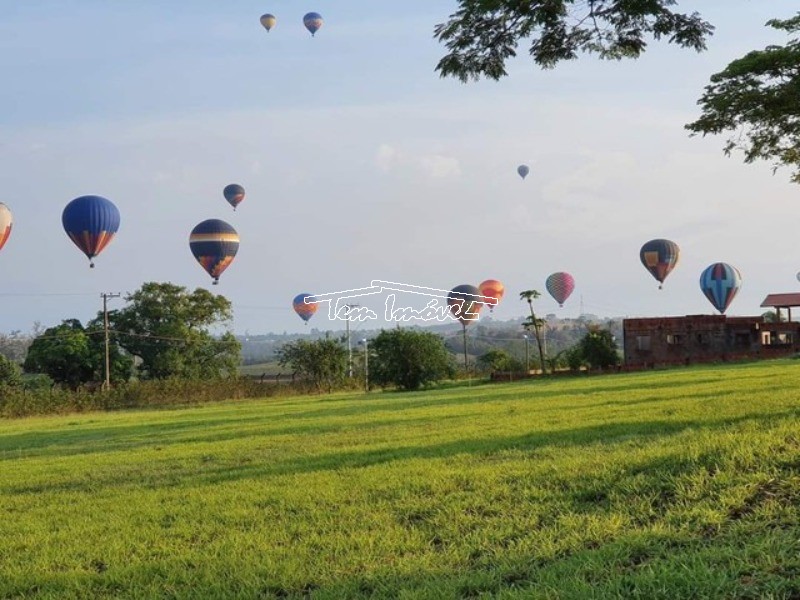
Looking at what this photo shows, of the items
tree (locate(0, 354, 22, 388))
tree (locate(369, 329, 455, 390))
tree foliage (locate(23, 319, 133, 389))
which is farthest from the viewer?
tree foliage (locate(23, 319, 133, 389))

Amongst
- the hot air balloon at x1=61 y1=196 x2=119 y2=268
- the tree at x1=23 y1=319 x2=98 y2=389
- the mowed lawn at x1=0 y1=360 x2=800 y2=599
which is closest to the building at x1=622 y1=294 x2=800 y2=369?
the hot air balloon at x1=61 y1=196 x2=119 y2=268

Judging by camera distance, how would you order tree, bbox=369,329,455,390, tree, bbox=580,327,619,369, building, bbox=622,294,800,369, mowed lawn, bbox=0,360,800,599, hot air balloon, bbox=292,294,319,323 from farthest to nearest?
hot air balloon, bbox=292,294,319,323 < building, bbox=622,294,800,369 < tree, bbox=580,327,619,369 < tree, bbox=369,329,455,390 < mowed lawn, bbox=0,360,800,599

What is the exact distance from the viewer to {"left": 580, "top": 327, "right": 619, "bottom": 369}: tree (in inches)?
2280

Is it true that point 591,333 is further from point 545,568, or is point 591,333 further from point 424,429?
point 545,568

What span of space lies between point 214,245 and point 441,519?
49.5m

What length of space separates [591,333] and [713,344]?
10.8 meters

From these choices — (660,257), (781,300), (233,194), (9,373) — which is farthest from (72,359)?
(781,300)

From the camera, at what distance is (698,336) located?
2522 inches

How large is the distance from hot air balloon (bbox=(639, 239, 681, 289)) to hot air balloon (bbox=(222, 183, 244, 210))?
3185 cm

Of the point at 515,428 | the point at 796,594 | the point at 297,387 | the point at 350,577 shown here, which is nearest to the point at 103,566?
the point at 350,577

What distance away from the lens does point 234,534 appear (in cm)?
787

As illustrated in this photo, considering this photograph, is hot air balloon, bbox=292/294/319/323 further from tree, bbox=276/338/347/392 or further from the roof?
the roof

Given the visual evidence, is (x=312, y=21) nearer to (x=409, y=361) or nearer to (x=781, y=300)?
(x=409, y=361)

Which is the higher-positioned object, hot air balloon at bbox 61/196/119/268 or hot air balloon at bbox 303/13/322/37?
hot air balloon at bbox 303/13/322/37
